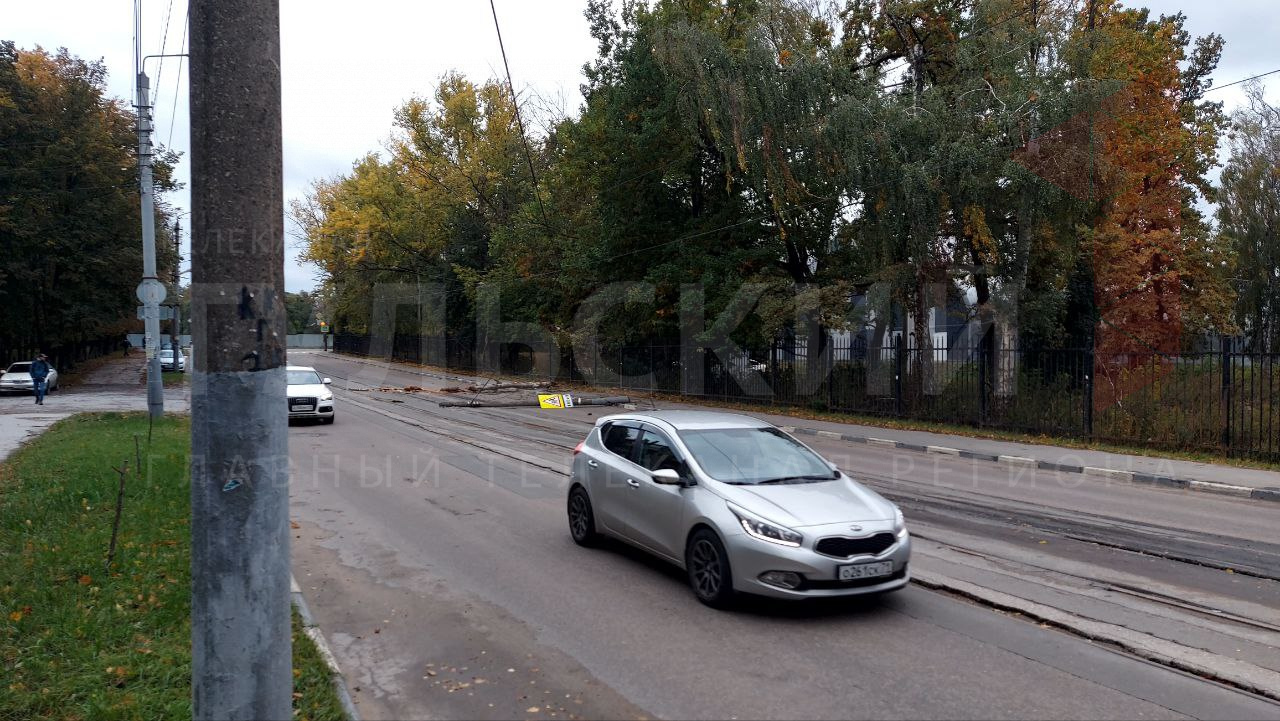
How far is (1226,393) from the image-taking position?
52.7 feet

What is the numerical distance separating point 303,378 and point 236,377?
2125 cm

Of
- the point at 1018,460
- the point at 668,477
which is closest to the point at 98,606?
the point at 668,477

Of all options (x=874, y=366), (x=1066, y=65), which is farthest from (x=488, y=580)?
(x=1066, y=65)

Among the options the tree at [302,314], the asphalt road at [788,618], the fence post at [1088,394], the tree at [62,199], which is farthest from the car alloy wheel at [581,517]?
the tree at [302,314]

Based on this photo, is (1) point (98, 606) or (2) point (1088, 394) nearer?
(1) point (98, 606)

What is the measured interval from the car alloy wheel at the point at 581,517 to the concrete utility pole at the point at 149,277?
1669 cm

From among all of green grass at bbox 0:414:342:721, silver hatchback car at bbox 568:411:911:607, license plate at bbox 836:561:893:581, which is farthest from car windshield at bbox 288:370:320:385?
license plate at bbox 836:561:893:581

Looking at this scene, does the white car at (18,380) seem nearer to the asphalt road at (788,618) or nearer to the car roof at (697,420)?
the asphalt road at (788,618)

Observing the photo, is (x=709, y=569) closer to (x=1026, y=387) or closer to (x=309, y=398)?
(x=1026, y=387)

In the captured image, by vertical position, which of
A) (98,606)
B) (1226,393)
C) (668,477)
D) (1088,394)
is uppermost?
(1226,393)

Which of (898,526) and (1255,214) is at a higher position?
(1255,214)

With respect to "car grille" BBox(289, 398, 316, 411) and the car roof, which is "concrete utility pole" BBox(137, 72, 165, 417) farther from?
the car roof

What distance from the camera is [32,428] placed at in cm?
2077

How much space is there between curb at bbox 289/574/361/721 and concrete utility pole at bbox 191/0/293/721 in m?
1.00
